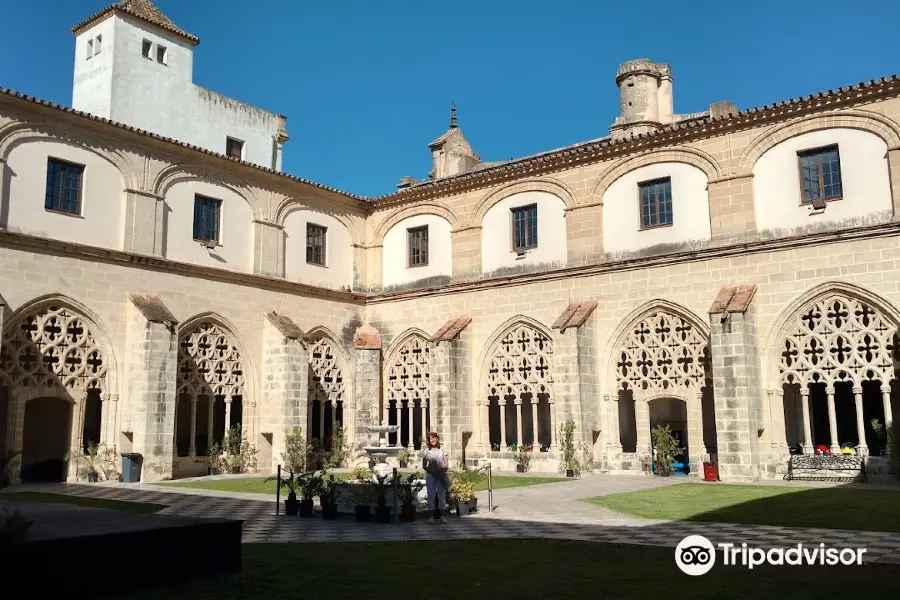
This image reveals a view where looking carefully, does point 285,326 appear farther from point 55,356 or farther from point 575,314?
point 575,314

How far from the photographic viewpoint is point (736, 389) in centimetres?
1709

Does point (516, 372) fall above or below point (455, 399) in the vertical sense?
above

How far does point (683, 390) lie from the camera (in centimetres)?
1903

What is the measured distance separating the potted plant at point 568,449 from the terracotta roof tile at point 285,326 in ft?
24.8

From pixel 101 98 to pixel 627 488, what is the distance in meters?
19.3

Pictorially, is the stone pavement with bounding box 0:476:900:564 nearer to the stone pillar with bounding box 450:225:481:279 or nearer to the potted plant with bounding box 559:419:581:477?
the potted plant with bounding box 559:419:581:477

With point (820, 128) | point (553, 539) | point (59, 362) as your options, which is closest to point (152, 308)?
point (59, 362)

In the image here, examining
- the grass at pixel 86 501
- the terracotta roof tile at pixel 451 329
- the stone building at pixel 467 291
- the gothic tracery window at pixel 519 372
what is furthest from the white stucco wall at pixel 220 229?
the gothic tracery window at pixel 519 372

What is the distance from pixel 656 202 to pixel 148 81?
53.2 feet

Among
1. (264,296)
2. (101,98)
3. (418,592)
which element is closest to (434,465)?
(418,592)

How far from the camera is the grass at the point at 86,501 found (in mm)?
12477

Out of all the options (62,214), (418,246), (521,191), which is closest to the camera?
(62,214)

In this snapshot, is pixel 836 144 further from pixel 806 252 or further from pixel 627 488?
pixel 627 488

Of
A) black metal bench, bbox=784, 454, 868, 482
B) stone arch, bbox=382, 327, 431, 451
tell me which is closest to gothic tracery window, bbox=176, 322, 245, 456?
stone arch, bbox=382, 327, 431, 451
